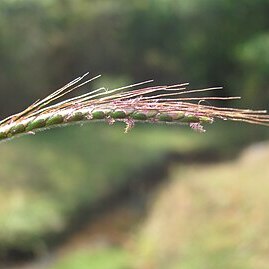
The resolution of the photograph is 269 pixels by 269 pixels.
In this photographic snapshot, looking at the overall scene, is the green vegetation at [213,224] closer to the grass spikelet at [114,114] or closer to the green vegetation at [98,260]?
the green vegetation at [98,260]

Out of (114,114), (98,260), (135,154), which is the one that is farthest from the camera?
(135,154)

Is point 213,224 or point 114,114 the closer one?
point 114,114

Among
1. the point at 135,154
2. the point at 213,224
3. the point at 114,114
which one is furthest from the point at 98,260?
the point at 114,114

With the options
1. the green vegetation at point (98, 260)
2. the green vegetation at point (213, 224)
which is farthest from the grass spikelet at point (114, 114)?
the green vegetation at point (98, 260)

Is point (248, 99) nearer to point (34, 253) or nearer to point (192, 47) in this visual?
point (192, 47)

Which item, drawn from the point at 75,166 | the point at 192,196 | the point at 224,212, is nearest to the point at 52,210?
the point at 75,166

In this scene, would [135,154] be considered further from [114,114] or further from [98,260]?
[114,114]

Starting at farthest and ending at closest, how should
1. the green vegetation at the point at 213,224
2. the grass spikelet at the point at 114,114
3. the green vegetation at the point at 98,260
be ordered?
the green vegetation at the point at 98,260 → the green vegetation at the point at 213,224 → the grass spikelet at the point at 114,114

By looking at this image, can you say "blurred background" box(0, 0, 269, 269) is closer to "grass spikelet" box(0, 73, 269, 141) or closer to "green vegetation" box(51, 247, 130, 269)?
"green vegetation" box(51, 247, 130, 269)
